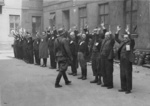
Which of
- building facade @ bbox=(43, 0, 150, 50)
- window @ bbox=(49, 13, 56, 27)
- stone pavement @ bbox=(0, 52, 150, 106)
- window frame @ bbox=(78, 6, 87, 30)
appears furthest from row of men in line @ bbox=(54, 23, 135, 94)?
window @ bbox=(49, 13, 56, 27)

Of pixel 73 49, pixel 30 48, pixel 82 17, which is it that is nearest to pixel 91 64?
pixel 73 49

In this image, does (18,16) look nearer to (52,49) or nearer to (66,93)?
(52,49)

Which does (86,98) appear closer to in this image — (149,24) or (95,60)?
(95,60)

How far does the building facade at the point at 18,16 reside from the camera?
2934 cm

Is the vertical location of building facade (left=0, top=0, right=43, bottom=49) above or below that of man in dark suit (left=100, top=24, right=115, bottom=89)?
above

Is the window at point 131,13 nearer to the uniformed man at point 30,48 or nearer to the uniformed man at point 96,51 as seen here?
the uniformed man at point 30,48

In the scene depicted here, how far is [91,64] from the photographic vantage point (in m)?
11.6

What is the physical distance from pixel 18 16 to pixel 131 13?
17.3m

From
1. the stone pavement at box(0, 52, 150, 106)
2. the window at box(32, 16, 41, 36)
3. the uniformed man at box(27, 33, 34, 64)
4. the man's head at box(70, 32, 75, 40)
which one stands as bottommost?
the stone pavement at box(0, 52, 150, 106)

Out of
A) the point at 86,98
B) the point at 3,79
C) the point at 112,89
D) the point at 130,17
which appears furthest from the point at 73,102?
the point at 130,17

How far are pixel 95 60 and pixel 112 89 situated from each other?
1618 millimetres

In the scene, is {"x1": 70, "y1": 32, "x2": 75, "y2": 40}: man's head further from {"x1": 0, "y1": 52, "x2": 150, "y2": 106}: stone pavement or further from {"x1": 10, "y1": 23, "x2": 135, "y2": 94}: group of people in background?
{"x1": 0, "y1": 52, "x2": 150, "y2": 106}: stone pavement

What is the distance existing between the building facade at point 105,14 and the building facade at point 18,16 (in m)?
5.08

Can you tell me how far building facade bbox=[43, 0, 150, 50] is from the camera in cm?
1574
